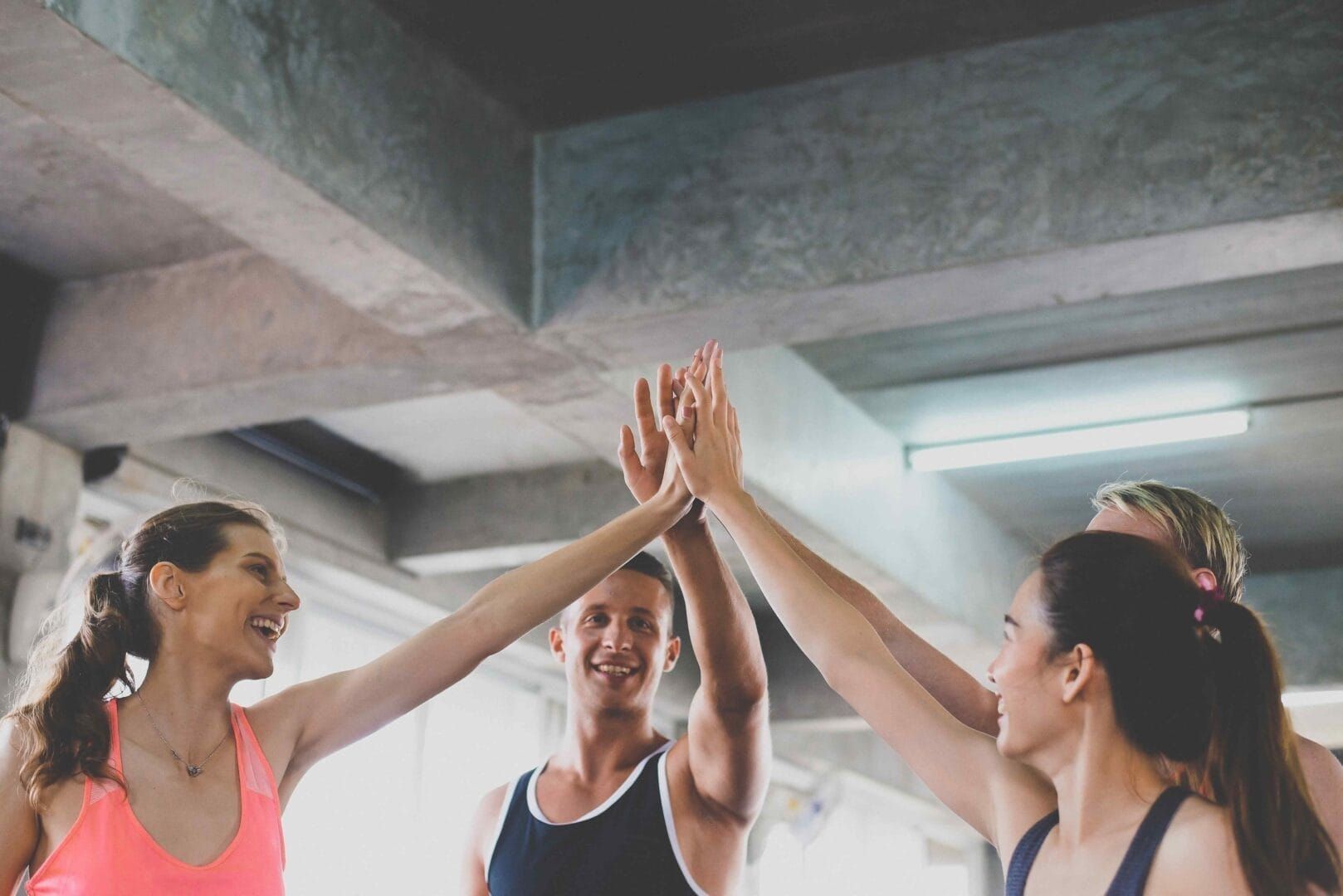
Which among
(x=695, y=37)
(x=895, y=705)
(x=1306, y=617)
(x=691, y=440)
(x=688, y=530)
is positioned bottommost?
(x=895, y=705)

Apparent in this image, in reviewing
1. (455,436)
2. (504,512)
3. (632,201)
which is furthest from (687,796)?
(504,512)

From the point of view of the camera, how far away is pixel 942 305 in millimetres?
4281

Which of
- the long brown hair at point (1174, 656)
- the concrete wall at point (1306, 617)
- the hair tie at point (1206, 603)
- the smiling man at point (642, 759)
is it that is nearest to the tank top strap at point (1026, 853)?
the long brown hair at point (1174, 656)

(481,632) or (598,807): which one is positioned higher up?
(481,632)

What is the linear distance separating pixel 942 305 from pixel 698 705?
6.13 feet

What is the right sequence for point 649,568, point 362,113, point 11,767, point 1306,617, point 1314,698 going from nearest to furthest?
point 11,767
point 649,568
point 362,113
point 1306,617
point 1314,698

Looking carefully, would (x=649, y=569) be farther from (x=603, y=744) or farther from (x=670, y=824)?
(x=670, y=824)

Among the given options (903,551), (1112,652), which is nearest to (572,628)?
(1112,652)

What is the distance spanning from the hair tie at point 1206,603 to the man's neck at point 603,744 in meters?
1.36

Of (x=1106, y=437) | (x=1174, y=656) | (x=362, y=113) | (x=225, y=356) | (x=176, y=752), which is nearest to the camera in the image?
(x=1174, y=656)

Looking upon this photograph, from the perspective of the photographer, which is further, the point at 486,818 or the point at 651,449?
the point at 486,818

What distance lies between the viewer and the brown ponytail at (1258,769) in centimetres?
164

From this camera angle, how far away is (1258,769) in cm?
173

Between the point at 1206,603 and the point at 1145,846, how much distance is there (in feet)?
1.01
